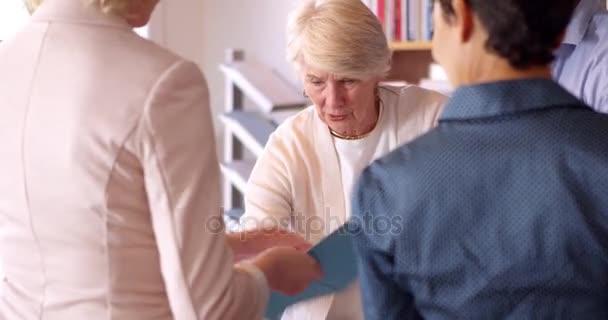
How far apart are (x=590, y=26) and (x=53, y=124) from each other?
1497 millimetres

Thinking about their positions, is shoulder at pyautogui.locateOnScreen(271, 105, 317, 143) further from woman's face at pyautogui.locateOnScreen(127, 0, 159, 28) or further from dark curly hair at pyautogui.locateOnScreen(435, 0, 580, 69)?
dark curly hair at pyautogui.locateOnScreen(435, 0, 580, 69)

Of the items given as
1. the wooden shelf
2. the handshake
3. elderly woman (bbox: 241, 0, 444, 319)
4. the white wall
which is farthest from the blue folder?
the white wall

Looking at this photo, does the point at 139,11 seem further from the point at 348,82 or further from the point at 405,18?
the point at 405,18

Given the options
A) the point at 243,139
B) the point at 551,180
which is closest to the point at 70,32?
the point at 551,180

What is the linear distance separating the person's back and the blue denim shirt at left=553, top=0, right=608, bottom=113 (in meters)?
1.31

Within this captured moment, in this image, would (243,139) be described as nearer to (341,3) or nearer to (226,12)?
(226,12)

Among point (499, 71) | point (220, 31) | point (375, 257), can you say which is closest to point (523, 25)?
point (499, 71)

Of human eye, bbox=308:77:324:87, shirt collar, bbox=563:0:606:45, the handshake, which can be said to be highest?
shirt collar, bbox=563:0:606:45

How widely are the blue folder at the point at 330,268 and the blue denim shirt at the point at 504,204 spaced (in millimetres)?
286

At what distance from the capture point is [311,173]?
192cm

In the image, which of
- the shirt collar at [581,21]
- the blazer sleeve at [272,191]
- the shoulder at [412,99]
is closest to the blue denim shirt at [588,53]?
the shirt collar at [581,21]

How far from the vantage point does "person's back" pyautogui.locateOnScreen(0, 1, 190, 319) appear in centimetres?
109

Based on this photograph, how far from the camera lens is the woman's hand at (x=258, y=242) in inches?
59.4

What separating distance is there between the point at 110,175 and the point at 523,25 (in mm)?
547
